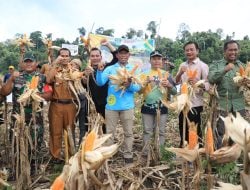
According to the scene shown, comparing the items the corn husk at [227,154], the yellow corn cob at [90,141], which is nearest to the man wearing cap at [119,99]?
the corn husk at [227,154]

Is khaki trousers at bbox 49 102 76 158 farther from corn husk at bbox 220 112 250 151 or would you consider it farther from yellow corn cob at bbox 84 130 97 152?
corn husk at bbox 220 112 250 151

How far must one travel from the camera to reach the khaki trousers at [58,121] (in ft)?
15.9

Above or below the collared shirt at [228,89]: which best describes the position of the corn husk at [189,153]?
below

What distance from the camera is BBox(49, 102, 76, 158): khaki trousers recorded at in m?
4.83

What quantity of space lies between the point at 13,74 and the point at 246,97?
2.93 m

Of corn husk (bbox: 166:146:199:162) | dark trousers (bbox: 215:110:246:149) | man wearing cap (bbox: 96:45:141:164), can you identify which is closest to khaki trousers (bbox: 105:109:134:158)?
man wearing cap (bbox: 96:45:141:164)

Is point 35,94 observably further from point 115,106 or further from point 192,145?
point 192,145

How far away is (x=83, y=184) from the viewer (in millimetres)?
1486

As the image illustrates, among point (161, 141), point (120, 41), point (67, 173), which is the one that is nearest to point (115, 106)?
point (161, 141)

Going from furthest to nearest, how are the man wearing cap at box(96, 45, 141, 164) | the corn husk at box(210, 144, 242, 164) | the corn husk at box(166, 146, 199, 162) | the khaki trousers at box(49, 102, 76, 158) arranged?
the khaki trousers at box(49, 102, 76, 158) < the man wearing cap at box(96, 45, 141, 164) < the corn husk at box(166, 146, 199, 162) < the corn husk at box(210, 144, 242, 164)

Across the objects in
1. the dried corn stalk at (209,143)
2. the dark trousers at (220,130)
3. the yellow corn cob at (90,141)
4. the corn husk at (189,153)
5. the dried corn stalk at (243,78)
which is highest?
the dried corn stalk at (243,78)

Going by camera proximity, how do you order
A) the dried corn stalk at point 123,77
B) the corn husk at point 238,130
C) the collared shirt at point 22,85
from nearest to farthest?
1. the corn husk at point 238,130
2. the dried corn stalk at point 123,77
3. the collared shirt at point 22,85

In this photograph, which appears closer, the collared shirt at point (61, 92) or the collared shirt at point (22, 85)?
the collared shirt at point (22, 85)

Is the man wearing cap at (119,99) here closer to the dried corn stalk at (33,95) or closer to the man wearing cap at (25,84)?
the man wearing cap at (25,84)
